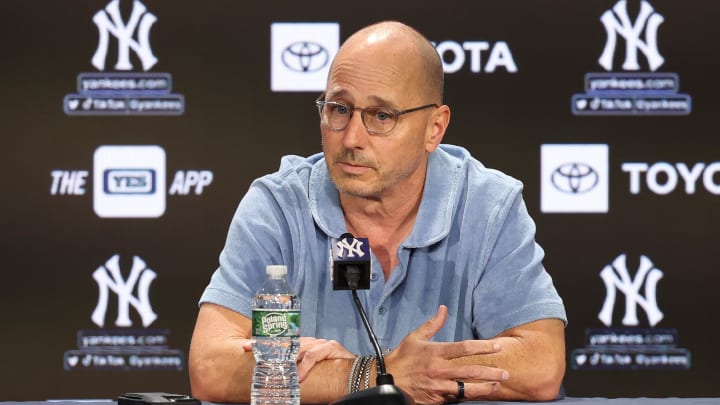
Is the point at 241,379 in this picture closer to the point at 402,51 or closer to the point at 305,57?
the point at 402,51

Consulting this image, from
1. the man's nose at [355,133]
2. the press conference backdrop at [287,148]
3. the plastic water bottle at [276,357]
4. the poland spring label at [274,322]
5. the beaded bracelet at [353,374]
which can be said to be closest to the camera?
the poland spring label at [274,322]

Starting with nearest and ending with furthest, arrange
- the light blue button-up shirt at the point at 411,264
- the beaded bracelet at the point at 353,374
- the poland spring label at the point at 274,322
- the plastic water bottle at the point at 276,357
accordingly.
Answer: the poland spring label at the point at 274,322, the plastic water bottle at the point at 276,357, the beaded bracelet at the point at 353,374, the light blue button-up shirt at the point at 411,264

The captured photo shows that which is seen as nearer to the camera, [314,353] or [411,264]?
[314,353]

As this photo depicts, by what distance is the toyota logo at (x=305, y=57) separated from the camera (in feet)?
12.9

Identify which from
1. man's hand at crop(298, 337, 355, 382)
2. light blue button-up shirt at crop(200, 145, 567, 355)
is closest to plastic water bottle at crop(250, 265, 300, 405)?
man's hand at crop(298, 337, 355, 382)

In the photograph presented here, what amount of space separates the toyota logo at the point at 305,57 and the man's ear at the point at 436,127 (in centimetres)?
132

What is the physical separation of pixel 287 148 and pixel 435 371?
189 cm

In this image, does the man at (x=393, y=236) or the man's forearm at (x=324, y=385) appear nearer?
the man's forearm at (x=324, y=385)

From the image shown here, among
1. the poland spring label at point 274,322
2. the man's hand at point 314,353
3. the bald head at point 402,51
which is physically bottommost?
the man's hand at point 314,353

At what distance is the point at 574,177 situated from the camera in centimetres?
394

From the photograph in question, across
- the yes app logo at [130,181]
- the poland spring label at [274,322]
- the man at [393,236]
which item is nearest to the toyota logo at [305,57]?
the yes app logo at [130,181]

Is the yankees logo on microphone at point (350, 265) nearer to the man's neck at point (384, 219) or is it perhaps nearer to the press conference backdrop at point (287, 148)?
the man's neck at point (384, 219)

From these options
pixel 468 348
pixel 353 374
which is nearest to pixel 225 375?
pixel 353 374

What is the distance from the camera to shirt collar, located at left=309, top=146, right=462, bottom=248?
8.45ft
